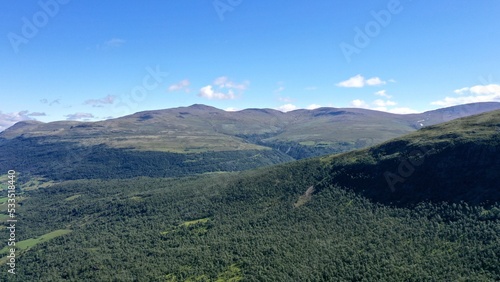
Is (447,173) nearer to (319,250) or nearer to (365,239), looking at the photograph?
(365,239)

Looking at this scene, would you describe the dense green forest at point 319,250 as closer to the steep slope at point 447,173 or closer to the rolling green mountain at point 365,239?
the rolling green mountain at point 365,239

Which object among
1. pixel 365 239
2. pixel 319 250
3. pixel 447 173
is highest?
pixel 447 173

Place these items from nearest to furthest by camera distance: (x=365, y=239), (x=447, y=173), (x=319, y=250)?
1. (x=319, y=250)
2. (x=365, y=239)
3. (x=447, y=173)

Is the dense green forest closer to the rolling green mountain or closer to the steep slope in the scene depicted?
the rolling green mountain

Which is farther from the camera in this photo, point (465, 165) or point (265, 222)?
point (265, 222)

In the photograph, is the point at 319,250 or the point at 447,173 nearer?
the point at 319,250

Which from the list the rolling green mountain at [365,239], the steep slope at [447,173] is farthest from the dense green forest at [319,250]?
the steep slope at [447,173]

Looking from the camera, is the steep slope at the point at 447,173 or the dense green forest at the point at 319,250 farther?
the steep slope at the point at 447,173

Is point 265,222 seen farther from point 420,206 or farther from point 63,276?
point 63,276

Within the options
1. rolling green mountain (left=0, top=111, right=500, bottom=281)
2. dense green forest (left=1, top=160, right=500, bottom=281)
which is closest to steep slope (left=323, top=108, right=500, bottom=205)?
rolling green mountain (left=0, top=111, right=500, bottom=281)

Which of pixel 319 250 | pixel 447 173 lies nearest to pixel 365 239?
pixel 319 250

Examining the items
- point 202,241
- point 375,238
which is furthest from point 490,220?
point 202,241
